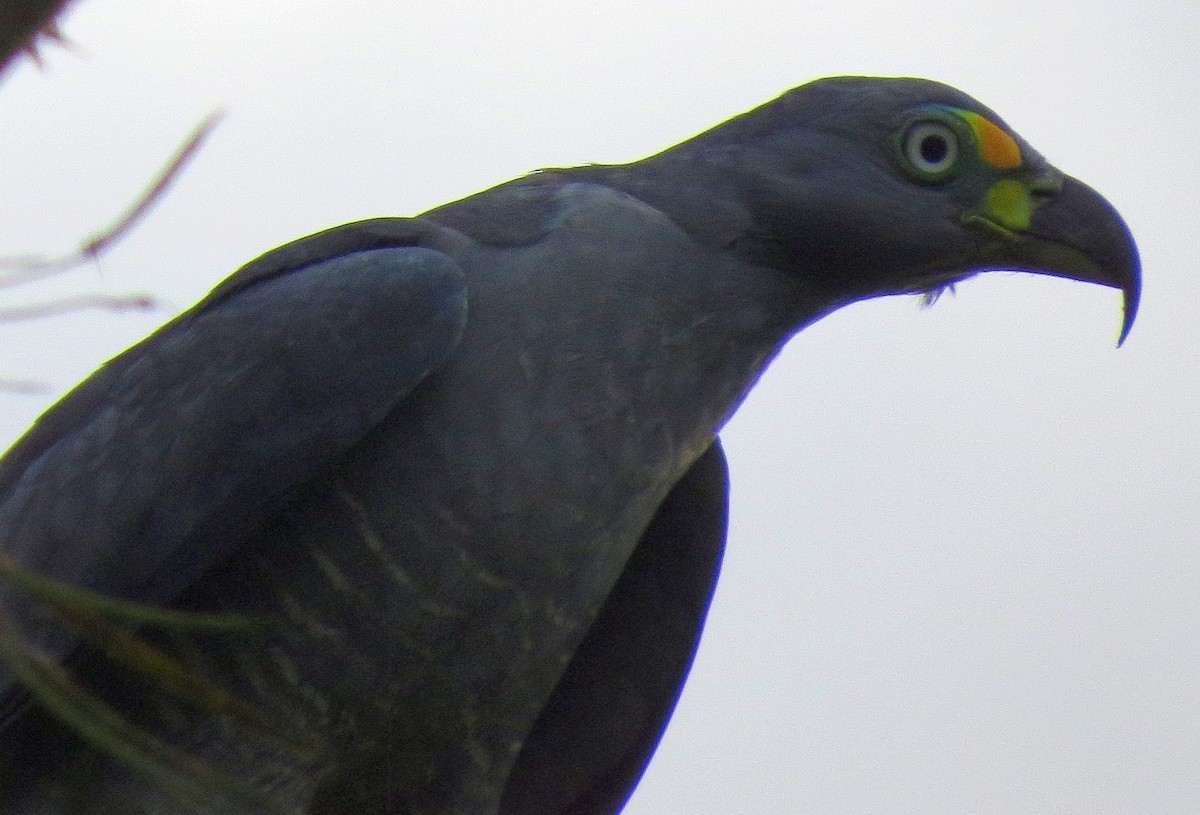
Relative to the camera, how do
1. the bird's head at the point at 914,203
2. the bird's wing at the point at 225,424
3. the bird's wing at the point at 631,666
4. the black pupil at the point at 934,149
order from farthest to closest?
the bird's wing at the point at 631,666 → the black pupil at the point at 934,149 → the bird's head at the point at 914,203 → the bird's wing at the point at 225,424

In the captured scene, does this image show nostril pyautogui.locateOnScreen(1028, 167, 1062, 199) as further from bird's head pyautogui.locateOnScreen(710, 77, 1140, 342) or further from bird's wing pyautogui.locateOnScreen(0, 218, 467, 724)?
bird's wing pyautogui.locateOnScreen(0, 218, 467, 724)

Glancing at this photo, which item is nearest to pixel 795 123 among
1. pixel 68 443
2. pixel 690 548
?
pixel 690 548

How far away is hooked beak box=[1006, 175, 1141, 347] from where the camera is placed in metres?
4.12

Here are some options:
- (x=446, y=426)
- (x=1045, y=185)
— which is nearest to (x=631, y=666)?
(x=446, y=426)

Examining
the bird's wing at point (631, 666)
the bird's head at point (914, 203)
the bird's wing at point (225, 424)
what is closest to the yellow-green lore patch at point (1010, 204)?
the bird's head at point (914, 203)

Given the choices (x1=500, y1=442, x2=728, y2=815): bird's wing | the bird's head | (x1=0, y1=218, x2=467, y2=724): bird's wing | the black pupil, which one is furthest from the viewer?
(x1=500, y1=442, x2=728, y2=815): bird's wing

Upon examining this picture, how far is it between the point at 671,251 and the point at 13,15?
293cm

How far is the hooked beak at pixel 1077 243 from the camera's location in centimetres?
412

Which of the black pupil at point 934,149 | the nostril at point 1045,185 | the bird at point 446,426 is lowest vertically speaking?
the bird at point 446,426

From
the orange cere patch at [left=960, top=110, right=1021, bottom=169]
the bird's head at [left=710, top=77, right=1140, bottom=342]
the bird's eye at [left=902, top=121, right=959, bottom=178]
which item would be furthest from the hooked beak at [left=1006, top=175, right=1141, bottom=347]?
the bird's eye at [left=902, top=121, right=959, bottom=178]

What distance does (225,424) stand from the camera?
11.9 feet

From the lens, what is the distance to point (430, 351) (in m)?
3.71

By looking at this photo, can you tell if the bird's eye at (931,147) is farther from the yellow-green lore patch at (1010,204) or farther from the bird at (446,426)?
the yellow-green lore patch at (1010,204)

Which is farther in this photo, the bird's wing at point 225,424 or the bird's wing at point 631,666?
the bird's wing at point 631,666
